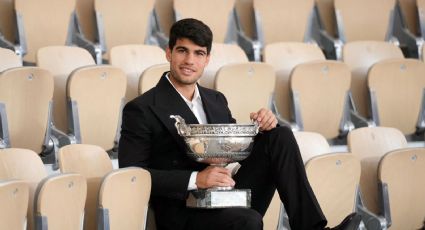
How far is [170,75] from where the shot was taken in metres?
2.79

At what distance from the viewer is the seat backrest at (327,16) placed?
4.89 metres

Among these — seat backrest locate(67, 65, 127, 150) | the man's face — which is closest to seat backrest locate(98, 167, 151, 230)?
the man's face

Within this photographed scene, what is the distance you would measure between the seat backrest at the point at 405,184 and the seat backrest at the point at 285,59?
0.66 meters

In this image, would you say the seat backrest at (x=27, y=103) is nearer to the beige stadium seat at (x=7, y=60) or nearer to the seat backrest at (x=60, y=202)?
the beige stadium seat at (x=7, y=60)

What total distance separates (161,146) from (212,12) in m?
1.95

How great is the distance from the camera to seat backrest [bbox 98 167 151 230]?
8.77 ft

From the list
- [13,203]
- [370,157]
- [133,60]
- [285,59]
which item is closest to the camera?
[13,203]

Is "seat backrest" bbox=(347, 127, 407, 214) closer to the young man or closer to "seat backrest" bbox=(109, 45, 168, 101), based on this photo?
"seat backrest" bbox=(109, 45, 168, 101)

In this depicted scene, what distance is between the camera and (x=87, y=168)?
2.84 metres

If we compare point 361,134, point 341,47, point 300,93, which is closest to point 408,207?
point 361,134

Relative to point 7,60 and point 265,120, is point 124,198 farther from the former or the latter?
point 7,60

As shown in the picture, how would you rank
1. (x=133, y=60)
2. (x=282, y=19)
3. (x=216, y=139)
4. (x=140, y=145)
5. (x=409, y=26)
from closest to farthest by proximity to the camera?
(x=216, y=139), (x=140, y=145), (x=133, y=60), (x=282, y=19), (x=409, y=26)

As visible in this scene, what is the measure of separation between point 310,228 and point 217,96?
1.64ft

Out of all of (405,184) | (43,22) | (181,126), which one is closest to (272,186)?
(181,126)
